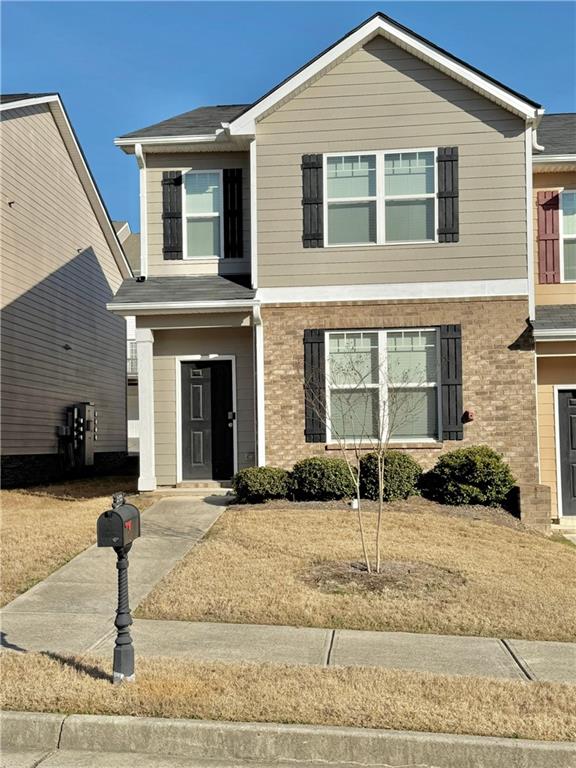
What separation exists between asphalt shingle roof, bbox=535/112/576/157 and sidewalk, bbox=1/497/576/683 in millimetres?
9936

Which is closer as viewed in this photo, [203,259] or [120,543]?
[120,543]

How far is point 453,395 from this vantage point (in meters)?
12.9

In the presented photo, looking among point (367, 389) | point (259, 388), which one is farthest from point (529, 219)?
point (259, 388)

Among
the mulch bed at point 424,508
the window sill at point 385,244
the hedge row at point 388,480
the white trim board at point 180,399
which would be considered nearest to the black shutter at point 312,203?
the window sill at point 385,244

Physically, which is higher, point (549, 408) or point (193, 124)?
point (193, 124)

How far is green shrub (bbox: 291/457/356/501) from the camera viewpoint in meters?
12.1

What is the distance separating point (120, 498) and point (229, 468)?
8533 millimetres

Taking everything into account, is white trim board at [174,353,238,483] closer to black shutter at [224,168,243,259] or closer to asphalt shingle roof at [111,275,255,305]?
asphalt shingle roof at [111,275,255,305]

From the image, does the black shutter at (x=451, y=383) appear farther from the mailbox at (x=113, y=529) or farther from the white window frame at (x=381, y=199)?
the mailbox at (x=113, y=529)

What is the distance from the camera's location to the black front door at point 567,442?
539 inches

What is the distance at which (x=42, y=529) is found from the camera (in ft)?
34.3

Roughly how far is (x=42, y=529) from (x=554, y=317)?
28.7 feet

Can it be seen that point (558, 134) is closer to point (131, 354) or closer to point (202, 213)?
point (202, 213)

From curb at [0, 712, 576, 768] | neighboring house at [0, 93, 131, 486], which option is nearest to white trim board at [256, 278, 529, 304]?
neighboring house at [0, 93, 131, 486]
